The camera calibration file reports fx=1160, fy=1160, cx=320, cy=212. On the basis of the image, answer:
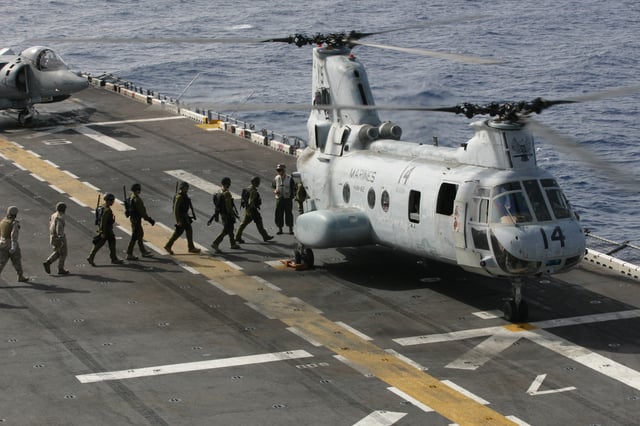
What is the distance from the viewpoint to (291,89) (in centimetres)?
7612

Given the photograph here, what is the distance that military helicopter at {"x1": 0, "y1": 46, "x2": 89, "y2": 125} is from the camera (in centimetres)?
4625

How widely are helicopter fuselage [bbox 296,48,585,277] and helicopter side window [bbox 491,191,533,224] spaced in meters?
0.02

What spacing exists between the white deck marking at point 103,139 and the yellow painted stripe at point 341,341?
906cm

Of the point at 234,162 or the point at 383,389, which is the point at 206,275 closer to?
the point at 383,389

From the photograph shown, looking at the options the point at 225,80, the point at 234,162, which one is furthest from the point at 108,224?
the point at 225,80

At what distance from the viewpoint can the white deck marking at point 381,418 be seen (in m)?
18.9

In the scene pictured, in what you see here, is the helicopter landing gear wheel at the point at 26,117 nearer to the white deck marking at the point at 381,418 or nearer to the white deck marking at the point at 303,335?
the white deck marking at the point at 303,335

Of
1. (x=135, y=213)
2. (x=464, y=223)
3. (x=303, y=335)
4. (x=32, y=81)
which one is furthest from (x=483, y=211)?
(x=32, y=81)

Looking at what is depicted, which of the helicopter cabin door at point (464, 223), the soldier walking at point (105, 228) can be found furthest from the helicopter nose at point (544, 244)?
the soldier walking at point (105, 228)

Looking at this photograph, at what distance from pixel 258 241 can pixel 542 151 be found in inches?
1317

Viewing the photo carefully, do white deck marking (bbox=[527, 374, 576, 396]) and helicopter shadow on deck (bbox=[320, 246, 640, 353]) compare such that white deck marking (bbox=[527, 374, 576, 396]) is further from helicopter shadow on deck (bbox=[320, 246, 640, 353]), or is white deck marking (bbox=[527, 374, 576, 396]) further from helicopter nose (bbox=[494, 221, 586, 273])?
helicopter nose (bbox=[494, 221, 586, 273])

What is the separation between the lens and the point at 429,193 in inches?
990

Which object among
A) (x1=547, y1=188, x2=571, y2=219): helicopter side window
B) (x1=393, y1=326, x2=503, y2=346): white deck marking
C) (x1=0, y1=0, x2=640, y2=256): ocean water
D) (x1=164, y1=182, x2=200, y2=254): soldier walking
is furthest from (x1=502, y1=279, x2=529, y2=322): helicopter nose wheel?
(x1=0, y1=0, x2=640, y2=256): ocean water

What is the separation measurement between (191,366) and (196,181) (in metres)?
16.5
